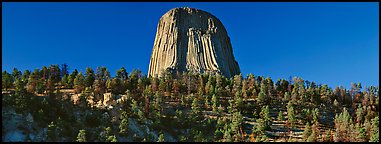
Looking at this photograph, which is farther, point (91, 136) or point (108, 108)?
point (108, 108)

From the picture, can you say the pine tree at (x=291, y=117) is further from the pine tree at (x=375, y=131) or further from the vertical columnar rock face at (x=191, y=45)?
the vertical columnar rock face at (x=191, y=45)

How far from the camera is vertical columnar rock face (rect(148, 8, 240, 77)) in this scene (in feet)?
396

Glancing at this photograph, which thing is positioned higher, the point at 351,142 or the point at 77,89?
the point at 77,89

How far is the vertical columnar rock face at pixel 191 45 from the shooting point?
120562 mm

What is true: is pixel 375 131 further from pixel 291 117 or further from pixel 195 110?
pixel 195 110

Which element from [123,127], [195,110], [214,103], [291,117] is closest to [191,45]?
[214,103]

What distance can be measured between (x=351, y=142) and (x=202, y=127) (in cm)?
2011

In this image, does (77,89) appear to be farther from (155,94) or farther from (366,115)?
(366,115)

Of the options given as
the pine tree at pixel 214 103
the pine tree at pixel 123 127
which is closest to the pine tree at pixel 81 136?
the pine tree at pixel 123 127

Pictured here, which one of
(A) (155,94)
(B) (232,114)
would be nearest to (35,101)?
(A) (155,94)

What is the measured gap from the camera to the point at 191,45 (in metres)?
124

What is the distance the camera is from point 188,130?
6944 centimetres

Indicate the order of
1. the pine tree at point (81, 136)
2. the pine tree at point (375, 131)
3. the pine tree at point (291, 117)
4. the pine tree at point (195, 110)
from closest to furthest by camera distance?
1. the pine tree at point (81, 136)
2. the pine tree at point (375, 131)
3. the pine tree at point (291, 117)
4. the pine tree at point (195, 110)

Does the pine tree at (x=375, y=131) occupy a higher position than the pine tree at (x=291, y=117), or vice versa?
the pine tree at (x=291, y=117)
